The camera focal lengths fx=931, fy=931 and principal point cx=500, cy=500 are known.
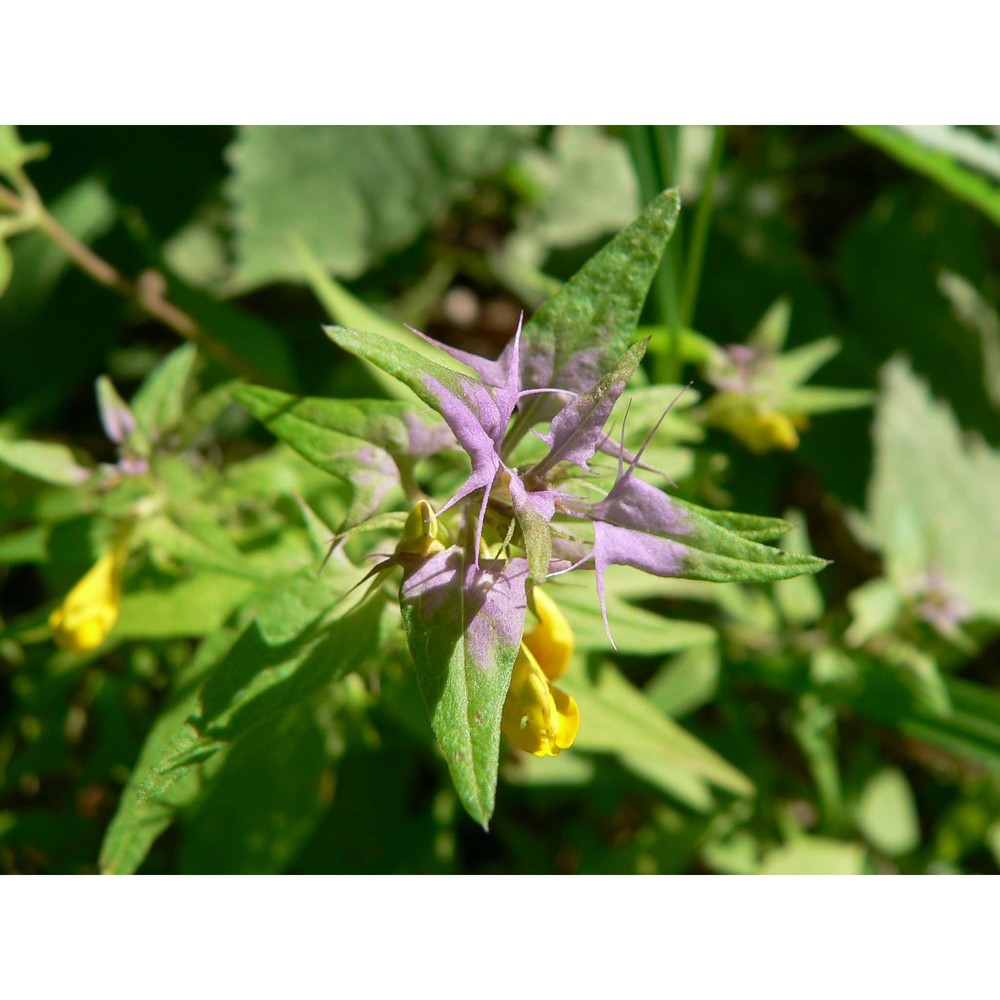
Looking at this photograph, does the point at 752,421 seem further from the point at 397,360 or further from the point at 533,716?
the point at 397,360

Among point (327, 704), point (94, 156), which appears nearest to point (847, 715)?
point (327, 704)

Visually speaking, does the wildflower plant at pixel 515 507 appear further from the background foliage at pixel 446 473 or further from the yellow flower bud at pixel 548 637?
the background foliage at pixel 446 473

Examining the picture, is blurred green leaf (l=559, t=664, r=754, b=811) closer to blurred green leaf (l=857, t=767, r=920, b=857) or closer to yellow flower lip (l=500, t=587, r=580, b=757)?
yellow flower lip (l=500, t=587, r=580, b=757)

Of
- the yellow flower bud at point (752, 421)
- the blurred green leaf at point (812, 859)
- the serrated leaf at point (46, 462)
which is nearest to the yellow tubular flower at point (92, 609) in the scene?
the serrated leaf at point (46, 462)

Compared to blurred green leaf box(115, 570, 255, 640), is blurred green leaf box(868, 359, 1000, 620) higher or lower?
lower

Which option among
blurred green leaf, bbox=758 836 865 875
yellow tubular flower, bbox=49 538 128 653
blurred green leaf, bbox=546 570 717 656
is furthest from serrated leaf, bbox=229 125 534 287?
blurred green leaf, bbox=758 836 865 875
